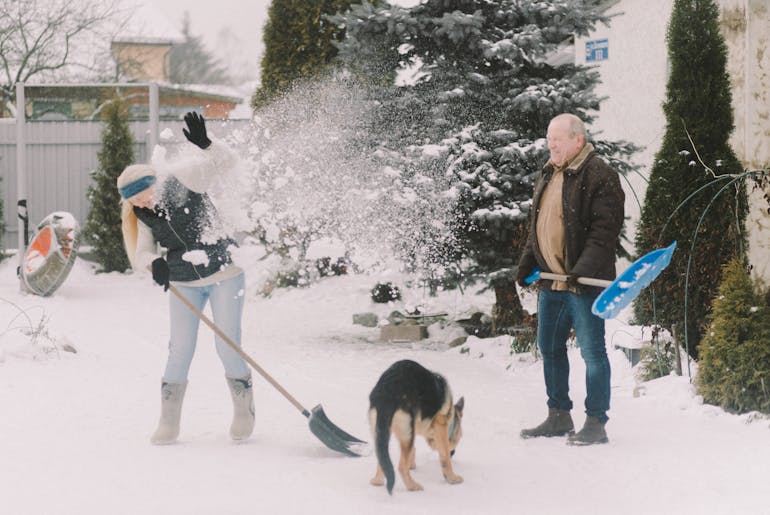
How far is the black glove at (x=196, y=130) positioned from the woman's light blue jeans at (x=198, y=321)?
0.72 meters

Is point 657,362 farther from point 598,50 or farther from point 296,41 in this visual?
point 598,50

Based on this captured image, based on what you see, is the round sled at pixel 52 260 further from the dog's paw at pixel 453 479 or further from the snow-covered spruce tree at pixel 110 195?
the dog's paw at pixel 453 479

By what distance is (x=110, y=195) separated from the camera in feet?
42.4

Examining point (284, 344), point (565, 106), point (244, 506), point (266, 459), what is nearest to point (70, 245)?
point (284, 344)

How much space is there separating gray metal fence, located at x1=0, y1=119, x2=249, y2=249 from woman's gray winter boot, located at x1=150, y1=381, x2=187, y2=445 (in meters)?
9.86

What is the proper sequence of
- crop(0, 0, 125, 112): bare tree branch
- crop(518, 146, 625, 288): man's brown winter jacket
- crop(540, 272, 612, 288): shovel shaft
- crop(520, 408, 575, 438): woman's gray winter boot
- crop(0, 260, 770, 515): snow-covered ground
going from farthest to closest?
crop(0, 0, 125, 112): bare tree branch → crop(520, 408, 575, 438): woman's gray winter boot → crop(518, 146, 625, 288): man's brown winter jacket → crop(540, 272, 612, 288): shovel shaft → crop(0, 260, 770, 515): snow-covered ground

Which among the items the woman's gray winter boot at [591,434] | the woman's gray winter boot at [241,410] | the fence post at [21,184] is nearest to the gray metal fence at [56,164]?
the fence post at [21,184]

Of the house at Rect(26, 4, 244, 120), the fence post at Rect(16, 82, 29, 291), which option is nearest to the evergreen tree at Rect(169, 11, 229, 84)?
the house at Rect(26, 4, 244, 120)

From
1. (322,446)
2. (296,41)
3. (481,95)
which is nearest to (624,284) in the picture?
(322,446)

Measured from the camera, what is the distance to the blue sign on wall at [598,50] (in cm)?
1166

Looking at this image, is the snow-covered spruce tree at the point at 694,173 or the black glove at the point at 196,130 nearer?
the black glove at the point at 196,130

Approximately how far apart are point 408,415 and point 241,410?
1293mm

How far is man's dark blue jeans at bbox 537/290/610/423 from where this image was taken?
4.59 metres

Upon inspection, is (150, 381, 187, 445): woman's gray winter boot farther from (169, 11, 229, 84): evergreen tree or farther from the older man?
(169, 11, 229, 84): evergreen tree
